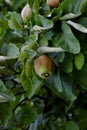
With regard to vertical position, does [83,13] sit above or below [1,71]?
above

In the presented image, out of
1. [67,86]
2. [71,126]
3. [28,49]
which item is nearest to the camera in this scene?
[28,49]

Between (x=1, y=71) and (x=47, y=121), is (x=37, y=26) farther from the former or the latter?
(x=47, y=121)

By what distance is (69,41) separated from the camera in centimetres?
81

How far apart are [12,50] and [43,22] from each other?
0.37 ft

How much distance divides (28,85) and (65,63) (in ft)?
0.39

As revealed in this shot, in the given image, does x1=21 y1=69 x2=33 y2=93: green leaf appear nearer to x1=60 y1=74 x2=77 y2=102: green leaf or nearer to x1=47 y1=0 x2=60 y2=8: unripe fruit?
x1=60 y1=74 x2=77 y2=102: green leaf

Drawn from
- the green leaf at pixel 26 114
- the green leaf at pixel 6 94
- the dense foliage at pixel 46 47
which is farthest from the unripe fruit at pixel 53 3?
the green leaf at pixel 26 114

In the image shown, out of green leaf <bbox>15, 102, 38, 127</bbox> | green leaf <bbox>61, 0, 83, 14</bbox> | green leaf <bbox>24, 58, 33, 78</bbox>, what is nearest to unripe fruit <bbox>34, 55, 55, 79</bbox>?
green leaf <bbox>24, 58, 33, 78</bbox>

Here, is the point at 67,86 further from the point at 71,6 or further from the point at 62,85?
the point at 71,6

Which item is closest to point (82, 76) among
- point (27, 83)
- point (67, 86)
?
point (67, 86)

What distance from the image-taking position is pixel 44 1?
3.12 ft

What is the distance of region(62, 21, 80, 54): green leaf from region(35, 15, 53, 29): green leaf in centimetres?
4

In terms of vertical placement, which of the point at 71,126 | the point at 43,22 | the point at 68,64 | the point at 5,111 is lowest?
the point at 71,126

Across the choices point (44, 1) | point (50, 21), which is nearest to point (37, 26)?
point (50, 21)
